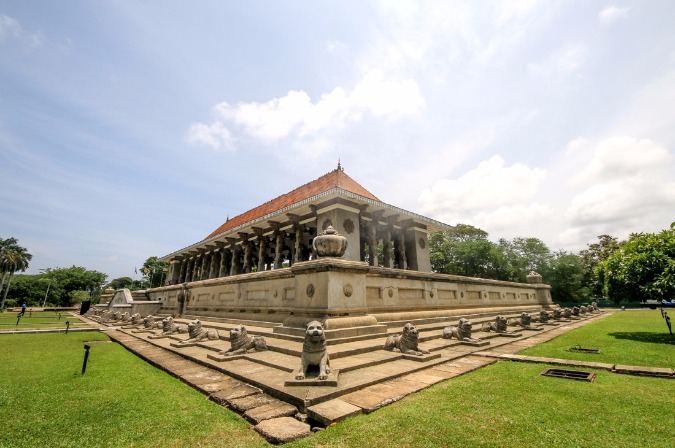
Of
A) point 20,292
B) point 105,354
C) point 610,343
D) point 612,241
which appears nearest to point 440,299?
point 610,343

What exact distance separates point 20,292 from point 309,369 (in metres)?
78.3

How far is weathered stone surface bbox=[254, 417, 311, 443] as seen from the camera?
2791mm

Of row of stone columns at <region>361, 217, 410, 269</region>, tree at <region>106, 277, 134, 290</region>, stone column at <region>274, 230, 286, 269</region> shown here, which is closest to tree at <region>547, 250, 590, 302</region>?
row of stone columns at <region>361, 217, 410, 269</region>

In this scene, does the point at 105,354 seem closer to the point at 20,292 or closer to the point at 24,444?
the point at 24,444

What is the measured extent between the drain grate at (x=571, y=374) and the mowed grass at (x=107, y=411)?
15.9 feet

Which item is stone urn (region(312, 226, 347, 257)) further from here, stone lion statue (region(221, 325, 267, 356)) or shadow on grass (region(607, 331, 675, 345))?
shadow on grass (region(607, 331, 675, 345))

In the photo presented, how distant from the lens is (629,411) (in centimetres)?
330

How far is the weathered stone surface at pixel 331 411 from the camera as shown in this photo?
3104 mm

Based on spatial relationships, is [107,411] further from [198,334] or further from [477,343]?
[477,343]

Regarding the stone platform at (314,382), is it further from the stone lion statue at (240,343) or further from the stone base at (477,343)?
the stone lion statue at (240,343)

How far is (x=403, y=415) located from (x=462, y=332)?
5335mm

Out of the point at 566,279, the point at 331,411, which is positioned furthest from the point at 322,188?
the point at 566,279

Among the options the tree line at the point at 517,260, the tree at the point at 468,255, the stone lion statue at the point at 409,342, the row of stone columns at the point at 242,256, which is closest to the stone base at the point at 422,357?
the stone lion statue at the point at 409,342

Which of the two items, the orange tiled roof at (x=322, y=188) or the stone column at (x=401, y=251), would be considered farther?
the stone column at (x=401, y=251)
